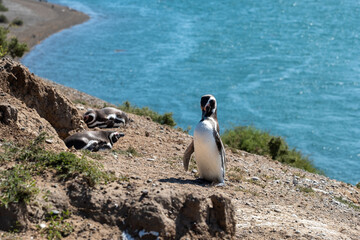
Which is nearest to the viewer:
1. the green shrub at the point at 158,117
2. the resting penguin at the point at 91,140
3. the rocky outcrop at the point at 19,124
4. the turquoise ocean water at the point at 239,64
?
the rocky outcrop at the point at 19,124

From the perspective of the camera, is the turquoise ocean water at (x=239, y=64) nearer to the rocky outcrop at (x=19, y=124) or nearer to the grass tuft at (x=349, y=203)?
the grass tuft at (x=349, y=203)

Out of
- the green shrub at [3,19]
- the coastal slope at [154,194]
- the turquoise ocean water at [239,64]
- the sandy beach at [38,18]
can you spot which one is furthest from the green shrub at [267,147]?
the green shrub at [3,19]

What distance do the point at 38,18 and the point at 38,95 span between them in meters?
38.0

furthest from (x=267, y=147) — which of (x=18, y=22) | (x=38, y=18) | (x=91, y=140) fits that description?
(x=38, y=18)

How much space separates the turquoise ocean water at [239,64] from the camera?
31.9 meters

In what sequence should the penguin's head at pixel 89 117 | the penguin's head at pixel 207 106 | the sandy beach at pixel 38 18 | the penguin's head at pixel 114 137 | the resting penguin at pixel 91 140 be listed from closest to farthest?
the penguin's head at pixel 207 106, the resting penguin at pixel 91 140, the penguin's head at pixel 114 137, the penguin's head at pixel 89 117, the sandy beach at pixel 38 18

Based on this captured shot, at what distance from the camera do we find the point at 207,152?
10344 millimetres

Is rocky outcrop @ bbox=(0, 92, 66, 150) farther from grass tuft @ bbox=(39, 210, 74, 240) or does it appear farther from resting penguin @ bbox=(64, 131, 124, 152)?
grass tuft @ bbox=(39, 210, 74, 240)

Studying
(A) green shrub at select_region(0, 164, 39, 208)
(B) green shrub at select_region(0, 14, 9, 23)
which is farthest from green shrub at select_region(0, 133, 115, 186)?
(B) green shrub at select_region(0, 14, 9, 23)

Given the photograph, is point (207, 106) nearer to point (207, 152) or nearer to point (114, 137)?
point (207, 152)

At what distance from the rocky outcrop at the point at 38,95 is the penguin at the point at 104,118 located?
0.92 metres

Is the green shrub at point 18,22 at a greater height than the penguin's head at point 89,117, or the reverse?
the green shrub at point 18,22

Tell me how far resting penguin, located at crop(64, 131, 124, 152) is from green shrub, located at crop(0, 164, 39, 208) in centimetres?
458

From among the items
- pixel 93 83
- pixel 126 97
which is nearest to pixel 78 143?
pixel 126 97
